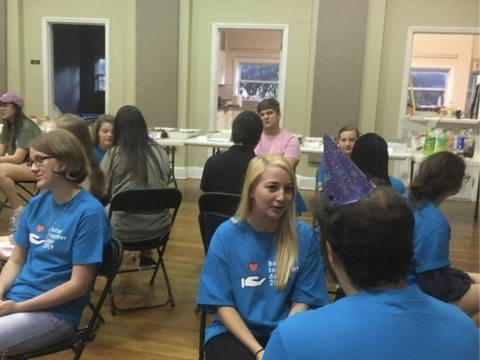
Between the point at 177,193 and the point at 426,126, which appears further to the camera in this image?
the point at 426,126

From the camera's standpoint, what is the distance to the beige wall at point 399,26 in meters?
6.36

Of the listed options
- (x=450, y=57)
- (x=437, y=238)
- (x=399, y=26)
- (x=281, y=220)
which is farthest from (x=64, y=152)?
(x=450, y=57)

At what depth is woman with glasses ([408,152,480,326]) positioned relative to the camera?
6.61 ft

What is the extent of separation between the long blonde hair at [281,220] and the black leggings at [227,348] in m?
0.23

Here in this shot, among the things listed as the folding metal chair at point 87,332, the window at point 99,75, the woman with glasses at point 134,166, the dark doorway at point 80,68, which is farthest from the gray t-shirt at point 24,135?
the window at point 99,75

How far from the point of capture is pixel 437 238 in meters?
2.01

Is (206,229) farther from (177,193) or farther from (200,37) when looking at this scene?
(200,37)

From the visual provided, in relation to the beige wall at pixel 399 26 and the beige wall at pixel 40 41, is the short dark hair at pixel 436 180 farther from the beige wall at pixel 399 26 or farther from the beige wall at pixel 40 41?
the beige wall at pixel 40 41

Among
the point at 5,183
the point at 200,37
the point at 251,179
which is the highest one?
the point at 200,37

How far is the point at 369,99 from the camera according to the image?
662 cm

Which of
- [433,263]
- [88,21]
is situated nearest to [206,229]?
[433,263]

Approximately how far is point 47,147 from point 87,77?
380 inches

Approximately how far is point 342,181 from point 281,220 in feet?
2.38

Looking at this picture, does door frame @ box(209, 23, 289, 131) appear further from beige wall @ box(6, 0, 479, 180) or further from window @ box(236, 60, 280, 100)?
window @ box(236, 60, 280, 100)
